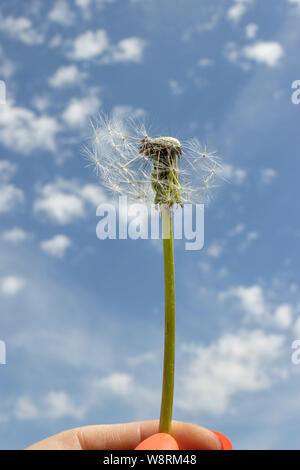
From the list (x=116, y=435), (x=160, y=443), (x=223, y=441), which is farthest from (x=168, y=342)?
(x=116, y=435)

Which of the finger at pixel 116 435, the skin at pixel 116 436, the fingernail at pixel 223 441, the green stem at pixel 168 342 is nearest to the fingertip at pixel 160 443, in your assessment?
the green stem at pixel 168 342

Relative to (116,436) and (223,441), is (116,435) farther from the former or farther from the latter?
(223,441)

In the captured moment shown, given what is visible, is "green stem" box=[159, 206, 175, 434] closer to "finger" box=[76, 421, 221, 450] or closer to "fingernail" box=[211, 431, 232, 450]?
"fingernail" box=[211, 431, 232, 450]

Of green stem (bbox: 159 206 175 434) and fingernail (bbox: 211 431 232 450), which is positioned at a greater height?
green stem (bbox: 159 206 175 434)

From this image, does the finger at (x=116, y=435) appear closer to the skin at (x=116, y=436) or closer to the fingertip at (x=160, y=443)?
the skin at (x=116, y=436)

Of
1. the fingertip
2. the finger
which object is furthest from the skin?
the fingertip

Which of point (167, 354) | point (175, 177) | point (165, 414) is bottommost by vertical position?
point (165, 414)
